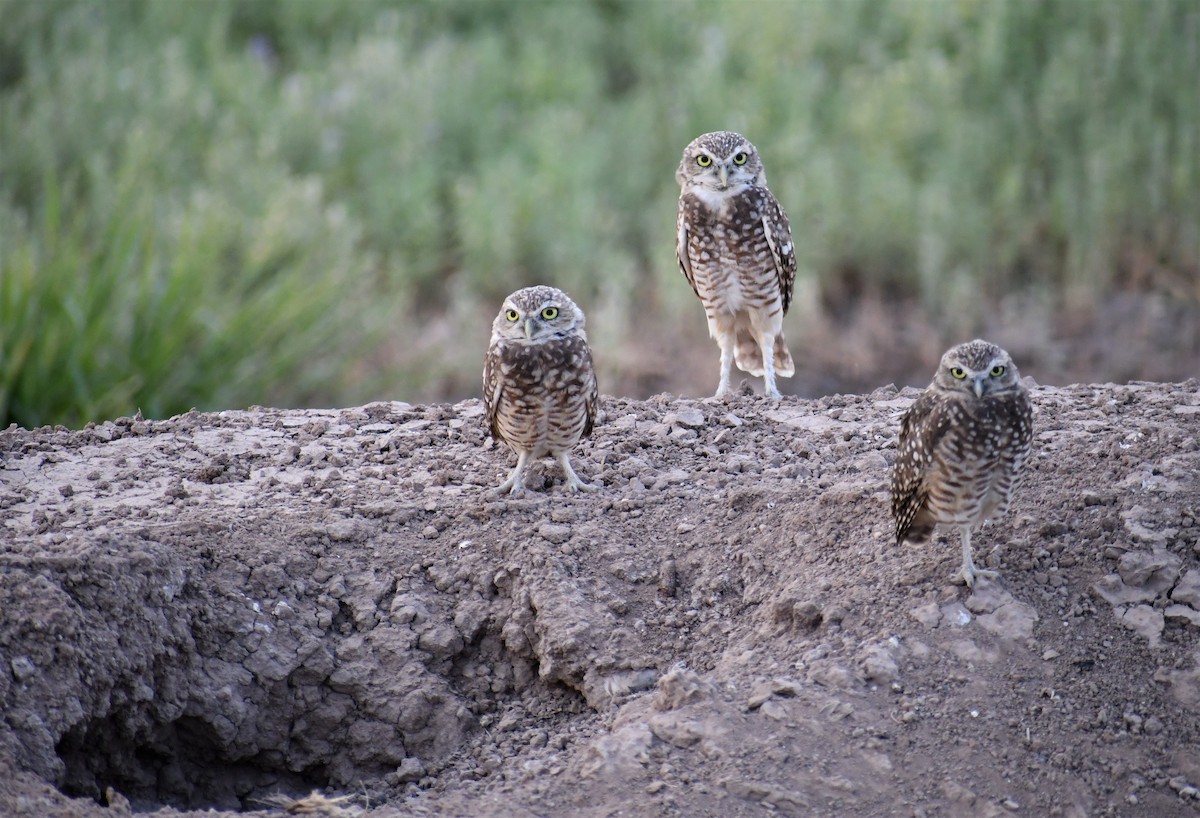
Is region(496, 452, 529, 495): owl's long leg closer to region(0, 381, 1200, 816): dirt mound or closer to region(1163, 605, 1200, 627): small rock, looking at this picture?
region(0, 381, 1200, 816): dirt mound

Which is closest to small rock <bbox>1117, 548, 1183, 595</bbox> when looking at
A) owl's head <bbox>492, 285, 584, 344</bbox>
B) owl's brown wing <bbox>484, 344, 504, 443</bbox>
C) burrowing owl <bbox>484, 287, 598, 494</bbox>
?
burrowing owl <bbox>484, 287, 598, 494</bbox>

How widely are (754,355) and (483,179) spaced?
484cm

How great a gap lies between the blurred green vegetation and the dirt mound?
297 cm

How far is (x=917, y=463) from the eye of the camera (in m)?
4.22

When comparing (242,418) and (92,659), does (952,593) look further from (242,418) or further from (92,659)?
(242,418)

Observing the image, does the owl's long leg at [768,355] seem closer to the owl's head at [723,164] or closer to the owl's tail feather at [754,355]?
the owl's tail feather at [754,355]

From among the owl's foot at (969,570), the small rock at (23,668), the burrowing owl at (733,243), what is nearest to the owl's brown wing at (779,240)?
the burrowing owl at (733,243)

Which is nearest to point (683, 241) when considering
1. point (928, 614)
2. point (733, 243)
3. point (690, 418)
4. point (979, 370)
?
point (733, 243)

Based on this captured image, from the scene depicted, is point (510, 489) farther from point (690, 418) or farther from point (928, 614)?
point (928, 614)

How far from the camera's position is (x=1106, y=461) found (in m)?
4.81

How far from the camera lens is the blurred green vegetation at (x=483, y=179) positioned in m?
8.15

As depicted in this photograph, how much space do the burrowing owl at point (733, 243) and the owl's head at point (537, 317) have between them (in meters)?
1.44

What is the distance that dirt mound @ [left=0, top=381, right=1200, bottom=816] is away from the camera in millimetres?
3865

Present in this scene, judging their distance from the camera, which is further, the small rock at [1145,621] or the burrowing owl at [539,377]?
the burrowing owl at [539,377]
